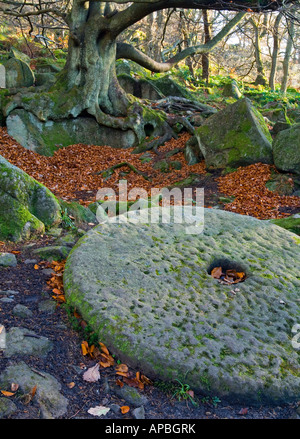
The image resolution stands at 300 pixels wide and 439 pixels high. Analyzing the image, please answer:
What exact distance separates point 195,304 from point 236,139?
606 centimetres

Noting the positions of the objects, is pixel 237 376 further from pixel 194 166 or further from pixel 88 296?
pixel 194 166

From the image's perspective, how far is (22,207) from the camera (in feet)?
13.3

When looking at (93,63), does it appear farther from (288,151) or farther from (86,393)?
(86,393)

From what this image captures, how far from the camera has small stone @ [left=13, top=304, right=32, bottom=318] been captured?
9.44ft

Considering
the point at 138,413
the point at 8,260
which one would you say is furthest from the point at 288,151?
the point at 138,413

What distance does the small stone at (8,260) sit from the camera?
3.48 metres

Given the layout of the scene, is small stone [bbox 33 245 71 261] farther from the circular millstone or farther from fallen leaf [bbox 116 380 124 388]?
fallen leaf [bbox 116 380 124 388]

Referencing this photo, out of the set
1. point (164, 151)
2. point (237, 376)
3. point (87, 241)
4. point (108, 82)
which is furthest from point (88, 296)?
point (108, 82)

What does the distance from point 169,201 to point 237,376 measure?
487cm

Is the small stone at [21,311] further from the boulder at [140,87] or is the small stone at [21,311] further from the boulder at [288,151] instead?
the boulder at [140,87]

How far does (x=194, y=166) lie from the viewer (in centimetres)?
891

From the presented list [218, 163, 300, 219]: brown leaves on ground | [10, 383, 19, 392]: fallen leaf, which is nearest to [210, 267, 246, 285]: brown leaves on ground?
[10, 383, 19, 392]: fallen leaf

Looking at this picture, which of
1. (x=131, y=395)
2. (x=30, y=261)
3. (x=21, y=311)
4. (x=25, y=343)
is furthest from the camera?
(x=30, y=261)

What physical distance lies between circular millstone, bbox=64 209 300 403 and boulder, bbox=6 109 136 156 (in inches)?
278
